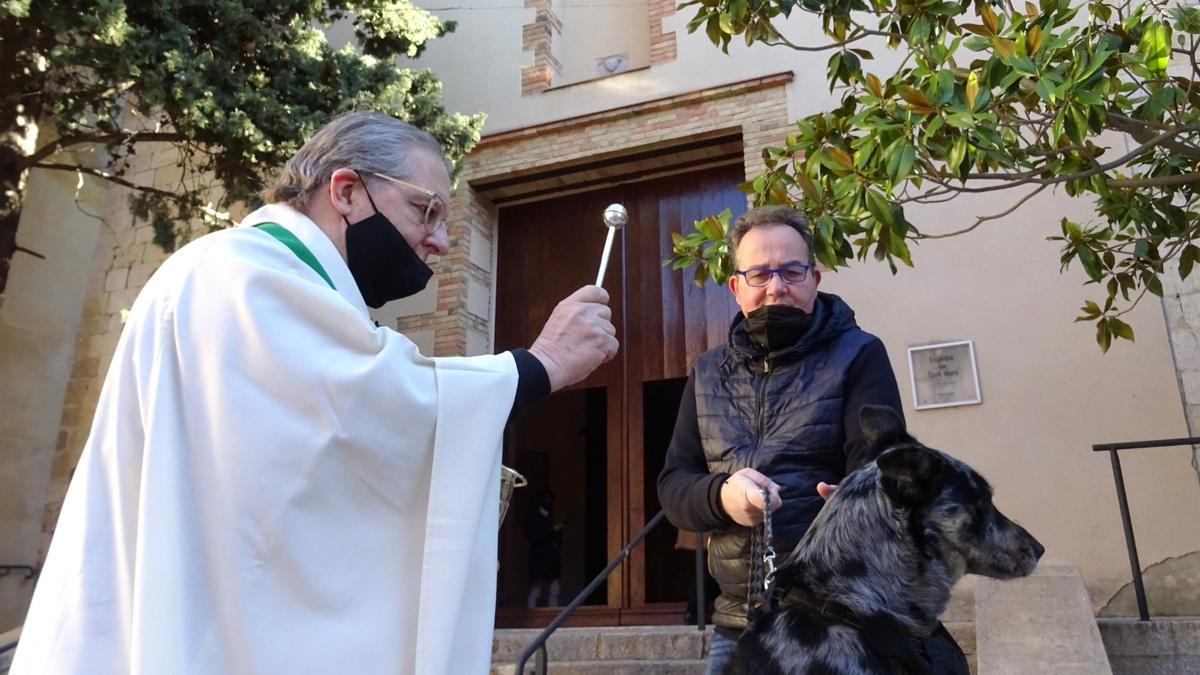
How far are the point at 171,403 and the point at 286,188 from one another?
0.66 metres

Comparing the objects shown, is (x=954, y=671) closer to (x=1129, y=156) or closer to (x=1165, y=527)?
(x=1129, y=156)

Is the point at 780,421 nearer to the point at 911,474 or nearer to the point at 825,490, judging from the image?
the point at 825,490

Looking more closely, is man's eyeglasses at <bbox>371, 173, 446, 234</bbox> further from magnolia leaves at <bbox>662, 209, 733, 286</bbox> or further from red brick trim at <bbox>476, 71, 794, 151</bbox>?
red brick trim at <bbox>476, 71, 794, 151</bbox>

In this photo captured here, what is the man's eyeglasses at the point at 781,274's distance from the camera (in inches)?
92.4

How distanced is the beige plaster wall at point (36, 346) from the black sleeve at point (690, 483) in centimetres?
812

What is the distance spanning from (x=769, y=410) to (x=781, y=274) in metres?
0.36

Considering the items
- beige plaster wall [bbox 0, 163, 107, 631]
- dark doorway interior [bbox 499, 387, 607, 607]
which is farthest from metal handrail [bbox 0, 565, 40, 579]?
dark doorway interior [bbox 499, 387, 607, 607]

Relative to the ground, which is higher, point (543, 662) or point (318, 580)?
point (318, 580)

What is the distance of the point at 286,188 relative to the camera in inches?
74.9

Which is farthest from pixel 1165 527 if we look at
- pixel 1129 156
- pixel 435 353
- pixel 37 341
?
pixel 37 341

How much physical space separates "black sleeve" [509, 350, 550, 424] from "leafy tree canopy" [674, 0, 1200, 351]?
2095mm

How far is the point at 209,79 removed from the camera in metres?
6.59

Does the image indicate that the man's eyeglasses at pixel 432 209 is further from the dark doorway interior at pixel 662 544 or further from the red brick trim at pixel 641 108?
the red brick trim at pixel 641 108

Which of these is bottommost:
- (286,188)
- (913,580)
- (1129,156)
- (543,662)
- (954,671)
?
(543,662)
